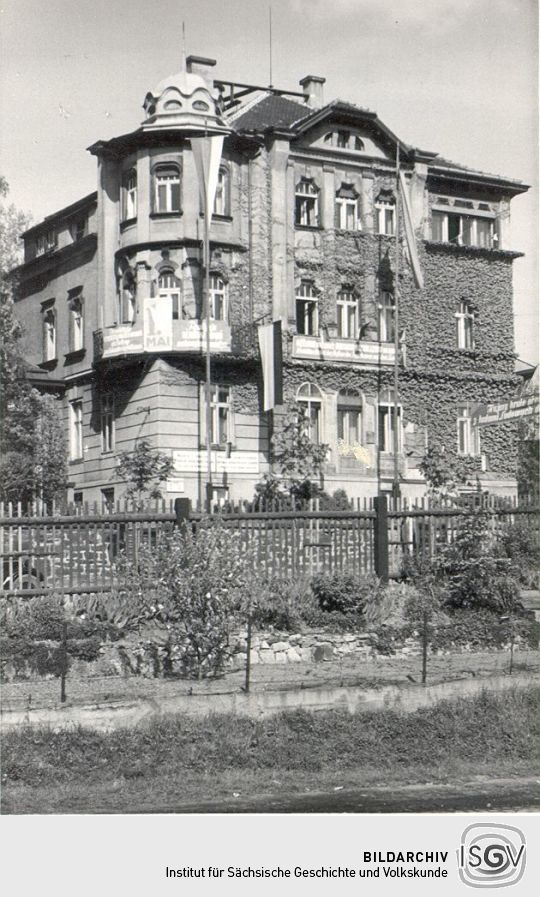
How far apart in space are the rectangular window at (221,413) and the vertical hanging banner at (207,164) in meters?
4.48

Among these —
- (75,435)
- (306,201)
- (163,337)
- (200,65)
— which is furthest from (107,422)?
(200,65)

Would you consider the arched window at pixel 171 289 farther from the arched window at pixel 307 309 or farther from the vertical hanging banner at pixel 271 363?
the arched window at pixel 307 309

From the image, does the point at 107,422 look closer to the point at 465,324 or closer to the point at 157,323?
the point at 157,323

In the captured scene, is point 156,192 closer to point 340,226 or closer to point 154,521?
point 340,226

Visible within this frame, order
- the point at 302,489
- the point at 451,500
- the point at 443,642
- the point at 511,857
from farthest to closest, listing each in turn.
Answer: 1. the point at 302,489
2. the point at 451,500
3. the point at 443,642
4. the point at 511,857

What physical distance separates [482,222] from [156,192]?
28.8ft

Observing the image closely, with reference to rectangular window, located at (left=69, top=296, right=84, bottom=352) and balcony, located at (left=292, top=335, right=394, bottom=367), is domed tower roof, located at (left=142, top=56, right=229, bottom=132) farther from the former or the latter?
balcony, located at (left=292, top=335, right=394, bottom=367)

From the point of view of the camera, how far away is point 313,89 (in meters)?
20.5

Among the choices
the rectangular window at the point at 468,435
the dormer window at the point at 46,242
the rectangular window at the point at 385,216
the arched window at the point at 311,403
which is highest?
the rectangular window at the point at 385,216

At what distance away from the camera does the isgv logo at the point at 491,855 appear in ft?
24.4

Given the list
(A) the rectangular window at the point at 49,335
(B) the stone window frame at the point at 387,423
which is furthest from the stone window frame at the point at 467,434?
(A) the rectangular window at the point at 49,335

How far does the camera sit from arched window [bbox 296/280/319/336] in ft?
98.8

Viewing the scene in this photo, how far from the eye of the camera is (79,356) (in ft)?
92.7

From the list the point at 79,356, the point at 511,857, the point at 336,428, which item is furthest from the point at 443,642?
the point at 79,356
